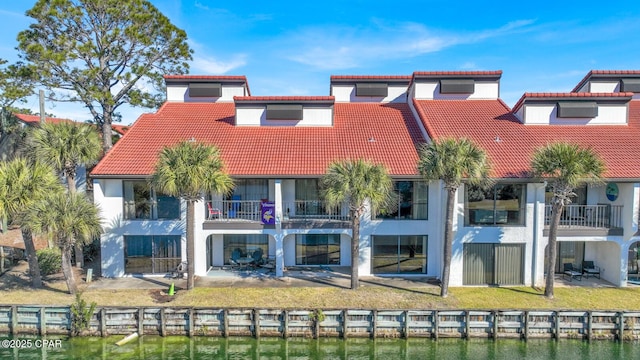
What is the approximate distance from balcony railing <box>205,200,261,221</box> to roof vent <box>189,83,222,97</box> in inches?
423

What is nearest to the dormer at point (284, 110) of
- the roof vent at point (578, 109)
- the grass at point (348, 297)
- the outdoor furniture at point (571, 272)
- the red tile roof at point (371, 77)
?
the red tile roof at point (371, 77)

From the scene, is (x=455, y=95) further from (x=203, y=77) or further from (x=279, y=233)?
(x=203, y=77)

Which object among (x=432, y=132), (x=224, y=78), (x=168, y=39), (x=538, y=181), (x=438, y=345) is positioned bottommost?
(x=438, y=345)

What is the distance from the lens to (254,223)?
1806 cm

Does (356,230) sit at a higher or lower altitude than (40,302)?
higher

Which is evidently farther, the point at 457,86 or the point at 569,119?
the point at 457,86

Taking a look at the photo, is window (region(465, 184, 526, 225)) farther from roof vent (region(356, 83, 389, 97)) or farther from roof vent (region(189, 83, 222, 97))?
roof vent (region(189, 83, 222, 97))

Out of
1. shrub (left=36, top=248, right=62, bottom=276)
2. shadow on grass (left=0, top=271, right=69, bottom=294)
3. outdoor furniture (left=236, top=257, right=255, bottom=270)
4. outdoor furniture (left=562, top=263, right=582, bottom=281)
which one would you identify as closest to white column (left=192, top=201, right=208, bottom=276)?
outdoor furniture (left=236, top=257, right=255, bottom=270)

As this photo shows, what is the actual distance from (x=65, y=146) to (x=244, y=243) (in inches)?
400

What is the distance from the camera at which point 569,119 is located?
2086 centimetres

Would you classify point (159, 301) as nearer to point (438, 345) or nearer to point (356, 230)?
point (356, 230)

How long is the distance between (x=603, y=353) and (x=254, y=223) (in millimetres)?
15240

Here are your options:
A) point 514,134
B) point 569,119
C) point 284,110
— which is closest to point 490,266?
point 514,134

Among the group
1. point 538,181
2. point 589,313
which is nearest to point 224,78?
point 538,181
